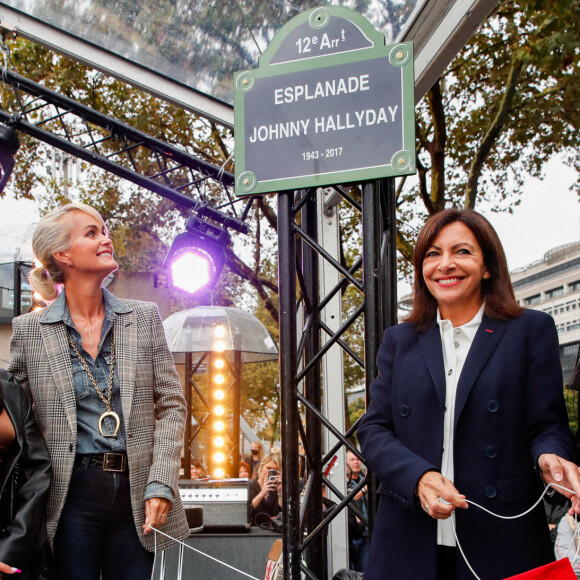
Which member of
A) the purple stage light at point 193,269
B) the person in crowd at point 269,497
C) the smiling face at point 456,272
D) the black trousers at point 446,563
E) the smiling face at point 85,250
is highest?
the purple stage light at point 193,269

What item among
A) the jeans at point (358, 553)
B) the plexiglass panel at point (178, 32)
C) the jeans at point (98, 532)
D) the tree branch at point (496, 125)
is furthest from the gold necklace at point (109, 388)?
the tree branch at point (496, 125)

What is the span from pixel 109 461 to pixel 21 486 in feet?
0.89

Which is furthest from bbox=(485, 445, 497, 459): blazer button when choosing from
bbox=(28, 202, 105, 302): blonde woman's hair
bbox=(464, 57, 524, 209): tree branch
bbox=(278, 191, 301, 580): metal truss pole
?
bbox=(464, 57, 524, 209): tree branch

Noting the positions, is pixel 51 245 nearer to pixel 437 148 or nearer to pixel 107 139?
pixel 107 139

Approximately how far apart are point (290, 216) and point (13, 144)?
441 cm

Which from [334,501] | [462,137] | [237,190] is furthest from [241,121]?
[462,137]

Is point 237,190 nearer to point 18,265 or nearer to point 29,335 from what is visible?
point 29,335

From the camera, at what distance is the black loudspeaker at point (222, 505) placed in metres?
5.13

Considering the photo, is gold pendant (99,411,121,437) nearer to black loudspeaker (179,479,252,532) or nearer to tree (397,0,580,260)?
black loudspeaker (179,479,252,532)

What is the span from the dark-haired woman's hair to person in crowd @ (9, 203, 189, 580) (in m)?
0.97

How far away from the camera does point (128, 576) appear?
6.75 ft

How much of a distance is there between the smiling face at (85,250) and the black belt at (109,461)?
2.15ft

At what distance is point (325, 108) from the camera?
2.67 meters

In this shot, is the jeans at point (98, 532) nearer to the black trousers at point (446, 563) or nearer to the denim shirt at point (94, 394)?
the denim shirt at point (94, 394)
